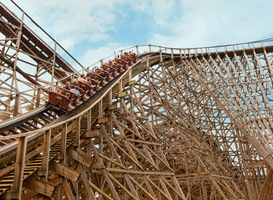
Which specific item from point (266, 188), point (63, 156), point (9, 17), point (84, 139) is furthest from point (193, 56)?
point (63, 156)

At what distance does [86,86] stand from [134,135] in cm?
Result: 271

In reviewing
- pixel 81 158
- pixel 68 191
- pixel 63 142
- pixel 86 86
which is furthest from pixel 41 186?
pixel 86 86

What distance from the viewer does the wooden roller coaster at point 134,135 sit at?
526 cm

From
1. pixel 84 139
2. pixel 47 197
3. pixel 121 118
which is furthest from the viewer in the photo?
pixel 121 118

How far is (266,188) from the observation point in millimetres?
10328

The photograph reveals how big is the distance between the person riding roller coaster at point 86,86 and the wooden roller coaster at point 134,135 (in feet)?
0.83

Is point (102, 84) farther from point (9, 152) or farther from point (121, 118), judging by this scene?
point (9, 152)

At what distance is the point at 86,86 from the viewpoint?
9391 millimetres

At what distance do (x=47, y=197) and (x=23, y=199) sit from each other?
89 cm

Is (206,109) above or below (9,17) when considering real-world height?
below

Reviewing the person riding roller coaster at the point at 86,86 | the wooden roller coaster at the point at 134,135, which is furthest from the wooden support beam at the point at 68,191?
the person riding roller coaster at the point at 86,86

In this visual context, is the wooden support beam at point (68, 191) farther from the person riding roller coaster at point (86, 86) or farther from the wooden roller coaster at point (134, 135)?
the person riding roller coaster at point (86, 86)

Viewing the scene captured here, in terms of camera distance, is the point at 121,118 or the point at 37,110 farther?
the point at 121,118

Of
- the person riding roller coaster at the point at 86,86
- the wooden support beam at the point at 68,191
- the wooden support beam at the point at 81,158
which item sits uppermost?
the person riding roller coaster at the point at 86,86
